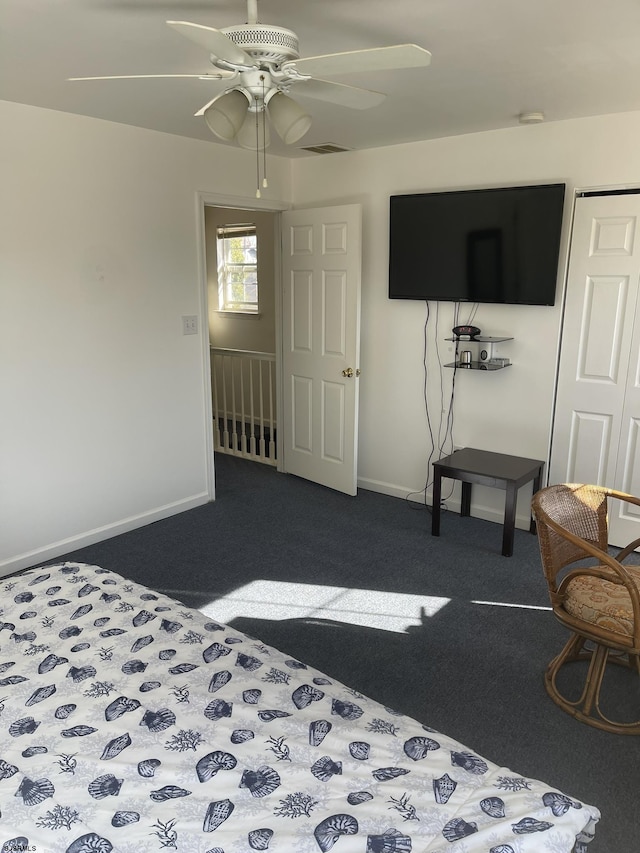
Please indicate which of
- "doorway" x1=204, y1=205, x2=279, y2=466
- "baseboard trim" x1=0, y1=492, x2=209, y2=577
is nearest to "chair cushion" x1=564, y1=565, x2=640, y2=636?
"baseboard trim" x1=0, y1=492, x2=209, y2=577

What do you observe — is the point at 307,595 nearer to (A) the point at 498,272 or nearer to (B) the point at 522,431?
(B) the point at 522,431

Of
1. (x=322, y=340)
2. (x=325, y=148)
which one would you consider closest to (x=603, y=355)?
(x=322, y=340)

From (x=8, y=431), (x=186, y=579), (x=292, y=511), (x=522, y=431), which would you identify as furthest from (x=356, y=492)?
(x=8, y=431)

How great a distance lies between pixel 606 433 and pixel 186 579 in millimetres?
2621

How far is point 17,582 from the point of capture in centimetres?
227

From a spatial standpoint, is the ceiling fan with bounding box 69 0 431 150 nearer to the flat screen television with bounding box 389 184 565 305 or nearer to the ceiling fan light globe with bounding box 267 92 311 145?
the ceiling fan light globe with bounding box 267 92 311 145

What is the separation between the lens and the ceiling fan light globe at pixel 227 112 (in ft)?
6.73

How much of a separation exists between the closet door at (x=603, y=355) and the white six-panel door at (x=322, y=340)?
148 cm

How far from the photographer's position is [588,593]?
246 cm

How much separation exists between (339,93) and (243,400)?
4113 mm

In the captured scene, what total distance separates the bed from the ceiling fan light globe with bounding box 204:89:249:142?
5.29 feet

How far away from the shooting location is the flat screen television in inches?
152

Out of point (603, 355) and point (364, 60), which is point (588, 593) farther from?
point (364, 60)

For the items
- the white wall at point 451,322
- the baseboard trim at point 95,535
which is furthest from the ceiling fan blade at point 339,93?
the baseboard trim at point 95,535
